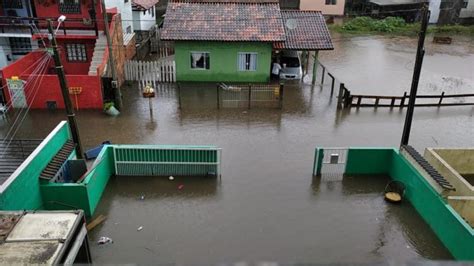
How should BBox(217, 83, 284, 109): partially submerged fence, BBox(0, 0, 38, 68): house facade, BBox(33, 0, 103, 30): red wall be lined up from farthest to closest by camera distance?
1. BBox(33, 0, 103, 30): red wall
2. BBox(0, 0, 38, 68): house facade
3. BBox(217, 83, 284, 109): partially submerged fence

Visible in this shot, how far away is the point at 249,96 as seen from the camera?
1900 cm

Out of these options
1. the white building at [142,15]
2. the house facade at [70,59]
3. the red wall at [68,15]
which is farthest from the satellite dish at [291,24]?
the white building at [142,15]

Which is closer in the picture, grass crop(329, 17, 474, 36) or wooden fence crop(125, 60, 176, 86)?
wooden fence crop(125, 60, 176, 86)

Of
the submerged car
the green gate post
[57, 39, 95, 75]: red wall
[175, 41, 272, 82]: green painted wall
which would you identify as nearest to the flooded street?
the green gate post

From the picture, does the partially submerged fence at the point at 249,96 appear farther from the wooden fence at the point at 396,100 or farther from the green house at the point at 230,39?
the wooden fence at the point at 396,100

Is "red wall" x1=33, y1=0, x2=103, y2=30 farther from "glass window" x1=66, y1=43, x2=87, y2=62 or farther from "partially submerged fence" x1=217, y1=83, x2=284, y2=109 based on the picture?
"partially submerged fence" x1=217, y1=83, x2=284, y2=109

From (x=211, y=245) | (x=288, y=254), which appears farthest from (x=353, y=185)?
(x=211, y=245)

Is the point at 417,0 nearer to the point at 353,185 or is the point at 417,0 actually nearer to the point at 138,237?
the point at 353,185

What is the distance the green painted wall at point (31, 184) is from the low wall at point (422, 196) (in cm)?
934

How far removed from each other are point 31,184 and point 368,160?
10339 mm

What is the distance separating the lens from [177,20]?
A: 2231 cm

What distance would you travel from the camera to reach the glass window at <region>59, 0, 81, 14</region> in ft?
70.3

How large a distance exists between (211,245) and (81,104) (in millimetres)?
11615

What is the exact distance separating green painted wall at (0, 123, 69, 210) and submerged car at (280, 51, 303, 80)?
14.6 meters
